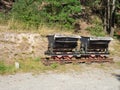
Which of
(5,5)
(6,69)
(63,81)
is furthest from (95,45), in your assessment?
(5,5)

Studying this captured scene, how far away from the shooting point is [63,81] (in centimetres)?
1337

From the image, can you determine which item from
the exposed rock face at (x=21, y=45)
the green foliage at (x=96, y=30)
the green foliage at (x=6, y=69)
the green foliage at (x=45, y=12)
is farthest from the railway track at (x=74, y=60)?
the green foliage at (x=96, y=30)

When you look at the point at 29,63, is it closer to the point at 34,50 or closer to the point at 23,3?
the point at 34,50

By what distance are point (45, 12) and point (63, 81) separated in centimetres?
952

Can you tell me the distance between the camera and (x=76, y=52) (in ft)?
57.2

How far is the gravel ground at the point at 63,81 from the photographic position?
485 inches

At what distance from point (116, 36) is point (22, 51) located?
392 inches

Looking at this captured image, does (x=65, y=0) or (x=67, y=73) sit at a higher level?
(x=65, y=0)

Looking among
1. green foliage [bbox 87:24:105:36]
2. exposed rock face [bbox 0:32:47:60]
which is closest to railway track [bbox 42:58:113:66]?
exposed rock face [bbox 0:32:47:60]

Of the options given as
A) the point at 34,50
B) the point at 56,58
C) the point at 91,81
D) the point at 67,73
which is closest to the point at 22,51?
the point at 34,50

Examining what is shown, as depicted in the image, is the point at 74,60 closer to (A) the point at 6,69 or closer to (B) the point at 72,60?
(B) the point at 72,60

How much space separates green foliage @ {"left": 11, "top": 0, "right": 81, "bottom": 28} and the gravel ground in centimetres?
665

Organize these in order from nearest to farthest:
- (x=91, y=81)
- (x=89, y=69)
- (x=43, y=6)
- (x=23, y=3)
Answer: (x=91, y=81) < (x=89, y=69) < (x=23, y=3) < (x=43, y=6)

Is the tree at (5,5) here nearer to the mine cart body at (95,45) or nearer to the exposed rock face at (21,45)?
the exposed rock face at (21,45)
